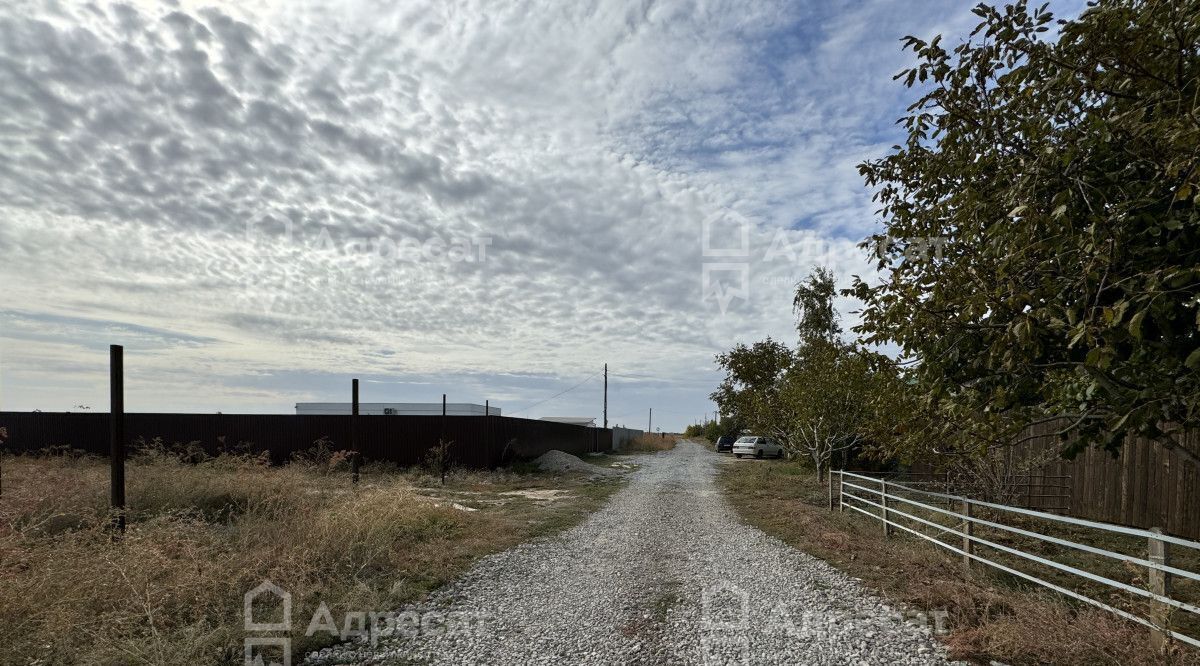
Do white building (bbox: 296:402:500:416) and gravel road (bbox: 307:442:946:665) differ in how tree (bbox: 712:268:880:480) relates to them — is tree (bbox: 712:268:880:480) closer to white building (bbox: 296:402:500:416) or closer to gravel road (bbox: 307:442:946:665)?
gravel road (bbox: 307:442:946:665)

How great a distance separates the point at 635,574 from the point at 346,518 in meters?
3.90

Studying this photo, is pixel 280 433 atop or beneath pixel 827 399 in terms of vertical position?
beneath

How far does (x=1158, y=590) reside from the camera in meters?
4.38

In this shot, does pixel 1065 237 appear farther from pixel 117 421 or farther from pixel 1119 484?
pixel 1119 484

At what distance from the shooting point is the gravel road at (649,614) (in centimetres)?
471

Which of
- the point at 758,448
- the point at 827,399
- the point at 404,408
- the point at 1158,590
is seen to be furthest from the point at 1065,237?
the point at 404,408

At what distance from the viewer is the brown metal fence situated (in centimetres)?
2170

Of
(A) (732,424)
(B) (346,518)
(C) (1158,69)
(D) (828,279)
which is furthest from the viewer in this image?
(A) (732,424)

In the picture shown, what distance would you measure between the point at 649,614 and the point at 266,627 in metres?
3.28

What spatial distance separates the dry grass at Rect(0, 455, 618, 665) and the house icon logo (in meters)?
0.08

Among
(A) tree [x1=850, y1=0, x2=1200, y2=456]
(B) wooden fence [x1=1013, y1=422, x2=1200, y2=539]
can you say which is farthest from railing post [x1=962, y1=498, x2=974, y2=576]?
(B) wooden fence [x1=1013, y1=422, x2=1200, y2=539]

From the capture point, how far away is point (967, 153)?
515cm

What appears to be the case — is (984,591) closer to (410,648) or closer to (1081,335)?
(1081,335)

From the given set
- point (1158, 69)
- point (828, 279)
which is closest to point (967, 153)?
point (1158, 69)
